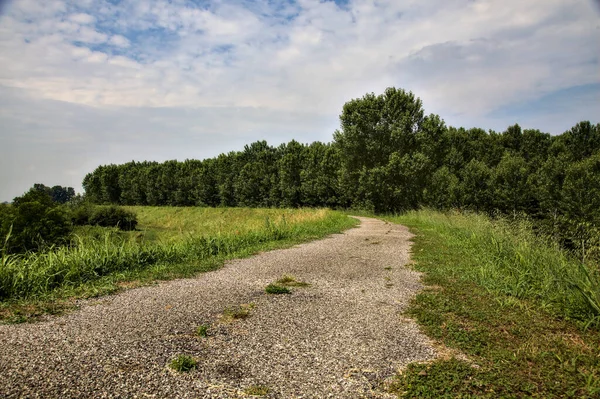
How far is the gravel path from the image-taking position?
121 inches

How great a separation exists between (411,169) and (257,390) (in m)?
29.5

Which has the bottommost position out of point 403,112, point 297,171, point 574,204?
point 574,204

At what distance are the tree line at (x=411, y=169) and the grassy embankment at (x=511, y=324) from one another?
1789 centimetres

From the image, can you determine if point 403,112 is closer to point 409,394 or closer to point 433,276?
point 433,276

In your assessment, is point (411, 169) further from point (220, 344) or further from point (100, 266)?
point (220, 344)

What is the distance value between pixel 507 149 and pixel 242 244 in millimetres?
40581

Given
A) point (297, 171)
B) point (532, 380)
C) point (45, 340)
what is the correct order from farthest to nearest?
point (297, 171) → point (45, 340) → point (532, 380)

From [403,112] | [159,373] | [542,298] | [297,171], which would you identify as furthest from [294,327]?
[297,171]

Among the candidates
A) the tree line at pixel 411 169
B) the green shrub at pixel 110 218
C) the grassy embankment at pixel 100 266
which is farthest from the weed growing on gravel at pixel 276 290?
the green shrub at pixel 110 218

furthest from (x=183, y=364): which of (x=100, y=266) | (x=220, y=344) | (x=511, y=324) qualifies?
(x=100, y=266)

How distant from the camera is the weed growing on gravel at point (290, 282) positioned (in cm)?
657

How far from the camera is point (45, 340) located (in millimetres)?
3838

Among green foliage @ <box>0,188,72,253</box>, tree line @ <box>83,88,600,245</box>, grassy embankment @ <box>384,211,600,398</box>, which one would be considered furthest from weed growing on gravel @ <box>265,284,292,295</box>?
tree line @ <box>83,88,600,245</box>

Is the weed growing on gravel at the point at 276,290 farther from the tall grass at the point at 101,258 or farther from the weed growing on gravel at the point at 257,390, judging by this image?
the weed growing on gravel at the point at 257,390
